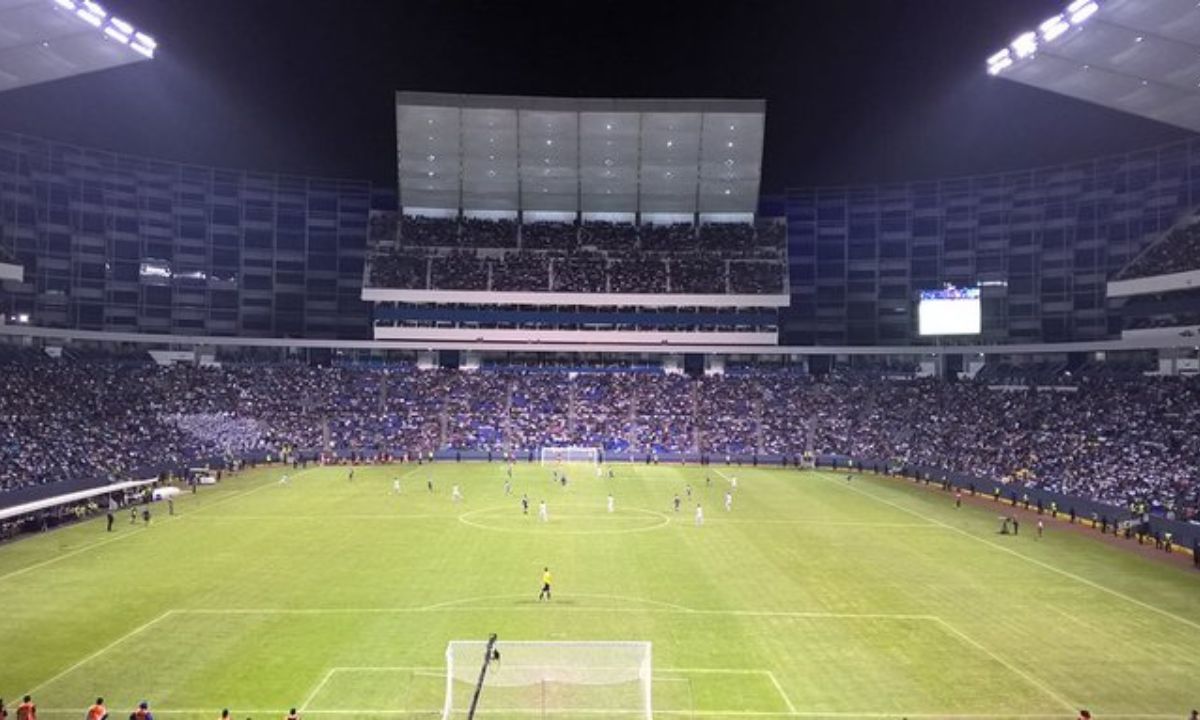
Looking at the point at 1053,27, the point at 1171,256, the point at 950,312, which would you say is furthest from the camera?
the point at 950,312

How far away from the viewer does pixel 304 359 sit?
4134 inches

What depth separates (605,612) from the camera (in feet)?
104

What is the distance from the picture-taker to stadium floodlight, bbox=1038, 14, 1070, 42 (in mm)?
44938

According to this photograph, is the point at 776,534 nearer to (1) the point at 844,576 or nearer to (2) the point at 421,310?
(1) the point at 844,576

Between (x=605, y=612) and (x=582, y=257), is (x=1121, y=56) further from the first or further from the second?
(x=582, y=257)

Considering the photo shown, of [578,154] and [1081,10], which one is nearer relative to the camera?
[1081,10]

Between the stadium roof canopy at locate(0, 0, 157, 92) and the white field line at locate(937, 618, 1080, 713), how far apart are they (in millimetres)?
47624

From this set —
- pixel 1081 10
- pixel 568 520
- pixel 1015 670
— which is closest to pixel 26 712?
pixel 1015 670

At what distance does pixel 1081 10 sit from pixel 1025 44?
5.51 metres

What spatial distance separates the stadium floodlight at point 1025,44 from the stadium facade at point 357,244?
1677 inches

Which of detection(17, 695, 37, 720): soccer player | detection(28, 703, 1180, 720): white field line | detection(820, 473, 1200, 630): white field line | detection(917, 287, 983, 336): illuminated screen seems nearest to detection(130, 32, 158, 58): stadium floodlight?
detection(28, 703, 1180, 720): white field line

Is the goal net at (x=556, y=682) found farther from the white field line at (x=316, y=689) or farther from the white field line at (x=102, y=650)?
the white field line at (x=102, y=650)

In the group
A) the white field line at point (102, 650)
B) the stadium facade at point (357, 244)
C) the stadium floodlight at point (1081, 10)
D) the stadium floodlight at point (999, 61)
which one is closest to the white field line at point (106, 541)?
the white field line at point (102, 650)

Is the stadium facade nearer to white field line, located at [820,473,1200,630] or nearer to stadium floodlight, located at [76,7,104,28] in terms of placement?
white field line, located at [820,473,1200,630]
